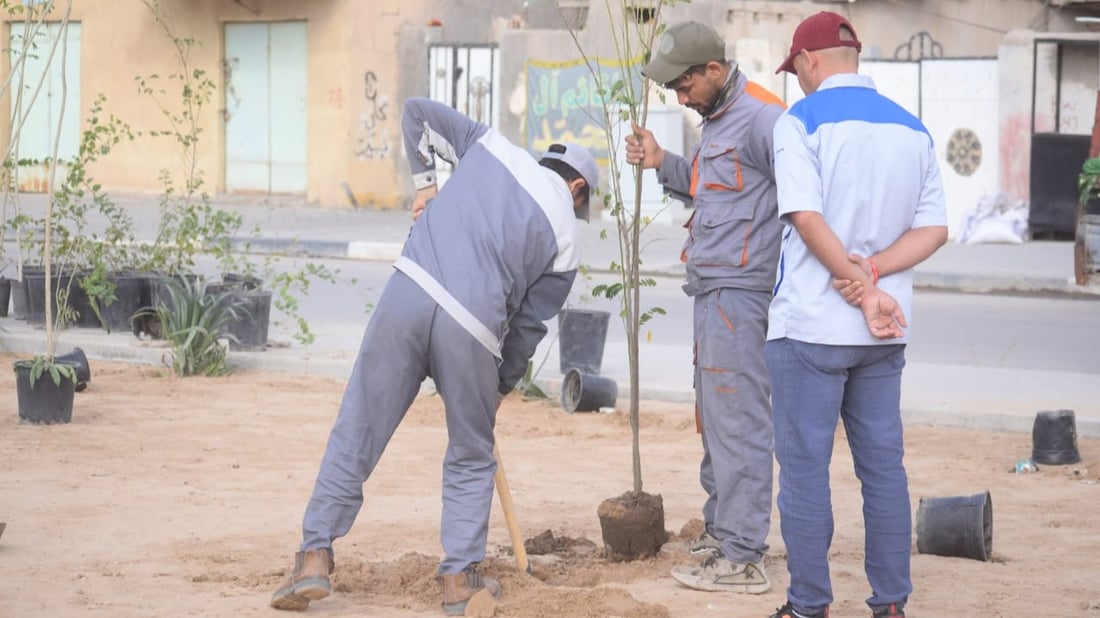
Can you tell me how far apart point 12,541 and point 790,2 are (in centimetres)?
1881

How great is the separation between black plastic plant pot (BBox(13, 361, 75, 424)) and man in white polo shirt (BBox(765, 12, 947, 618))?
16.1 ft

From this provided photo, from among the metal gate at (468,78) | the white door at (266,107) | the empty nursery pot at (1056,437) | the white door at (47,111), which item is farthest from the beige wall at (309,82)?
the empty nursery pot at (1056,437)

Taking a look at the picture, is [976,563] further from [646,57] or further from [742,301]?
[646,57]

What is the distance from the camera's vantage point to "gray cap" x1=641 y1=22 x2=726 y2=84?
536 cm

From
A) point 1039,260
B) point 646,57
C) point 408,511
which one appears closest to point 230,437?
point 408,511

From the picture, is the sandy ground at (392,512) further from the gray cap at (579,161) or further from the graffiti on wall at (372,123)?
the graffiti on wall at (372,123)

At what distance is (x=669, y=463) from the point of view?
7863 millimetres

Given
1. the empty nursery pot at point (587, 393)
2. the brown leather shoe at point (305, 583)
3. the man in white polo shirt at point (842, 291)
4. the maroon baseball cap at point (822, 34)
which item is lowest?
the brown leather shoe at point (305, 583)

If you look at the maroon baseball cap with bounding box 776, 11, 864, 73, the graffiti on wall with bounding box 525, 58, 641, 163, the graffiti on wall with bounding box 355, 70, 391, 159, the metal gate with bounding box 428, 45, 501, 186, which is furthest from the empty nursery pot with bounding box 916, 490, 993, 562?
the graffiti on wall with bounding box 355, 70, 391, 159

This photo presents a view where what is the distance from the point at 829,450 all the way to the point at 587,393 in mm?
4525

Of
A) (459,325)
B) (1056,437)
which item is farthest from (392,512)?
(1056,437)

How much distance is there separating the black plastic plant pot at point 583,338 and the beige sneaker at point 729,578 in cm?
447

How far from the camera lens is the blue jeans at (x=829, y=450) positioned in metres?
4.60

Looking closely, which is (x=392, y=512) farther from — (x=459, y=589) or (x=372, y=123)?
(x=372, y=123)
